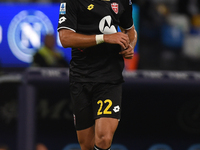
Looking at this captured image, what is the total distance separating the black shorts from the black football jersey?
2.5 inches

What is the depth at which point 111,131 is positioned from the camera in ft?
11.5

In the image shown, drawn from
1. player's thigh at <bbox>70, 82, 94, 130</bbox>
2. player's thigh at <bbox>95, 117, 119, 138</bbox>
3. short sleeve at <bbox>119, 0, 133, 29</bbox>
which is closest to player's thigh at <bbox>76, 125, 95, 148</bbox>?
player's thigh at <bbox>70, 82, 94, 130</bbox>

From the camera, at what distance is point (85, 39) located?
11.3 feet

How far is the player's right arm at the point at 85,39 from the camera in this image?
134 inches

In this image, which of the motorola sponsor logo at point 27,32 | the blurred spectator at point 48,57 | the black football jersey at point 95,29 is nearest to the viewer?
the black football jersey at point 95,29

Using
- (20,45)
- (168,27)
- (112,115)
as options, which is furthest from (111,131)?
(168,27)

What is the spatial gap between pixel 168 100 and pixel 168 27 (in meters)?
3.30

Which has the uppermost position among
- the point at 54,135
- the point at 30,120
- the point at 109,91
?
the point at 109,91

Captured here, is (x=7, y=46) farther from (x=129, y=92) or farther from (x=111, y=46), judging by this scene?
(x=111, y=46)

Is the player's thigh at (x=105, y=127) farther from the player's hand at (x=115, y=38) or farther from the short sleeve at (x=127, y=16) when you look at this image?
the short sleeve at (x=127, y=16)

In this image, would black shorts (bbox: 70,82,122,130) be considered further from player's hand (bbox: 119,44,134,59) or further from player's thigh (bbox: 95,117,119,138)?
player's hand (bbox: 119,44,134,59)

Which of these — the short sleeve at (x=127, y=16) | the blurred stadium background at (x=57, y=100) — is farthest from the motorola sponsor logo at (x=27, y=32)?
the short sleeve at (x=127, y=16)

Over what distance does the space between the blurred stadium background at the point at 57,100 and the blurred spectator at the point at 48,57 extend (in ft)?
1.56

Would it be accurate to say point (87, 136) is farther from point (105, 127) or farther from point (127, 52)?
point (127, 52)
